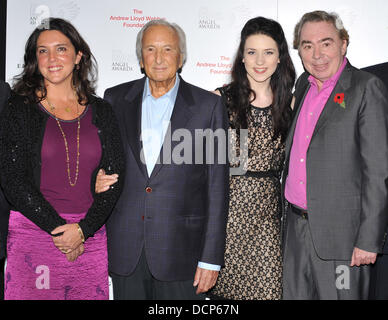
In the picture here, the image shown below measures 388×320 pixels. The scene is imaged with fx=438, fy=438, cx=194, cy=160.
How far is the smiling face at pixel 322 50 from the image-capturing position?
8.98 ft

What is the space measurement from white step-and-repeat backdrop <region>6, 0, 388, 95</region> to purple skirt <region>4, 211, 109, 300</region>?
1828 millimetres

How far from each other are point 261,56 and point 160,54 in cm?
68

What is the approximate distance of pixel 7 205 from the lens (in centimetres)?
259

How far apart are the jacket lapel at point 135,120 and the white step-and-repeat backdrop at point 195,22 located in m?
1.28

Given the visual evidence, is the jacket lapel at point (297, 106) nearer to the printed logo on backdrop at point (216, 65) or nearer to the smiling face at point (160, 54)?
the smiling face at point (160, 54)

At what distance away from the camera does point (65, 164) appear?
243 cm

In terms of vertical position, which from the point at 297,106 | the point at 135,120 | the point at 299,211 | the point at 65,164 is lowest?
the point at 299,211

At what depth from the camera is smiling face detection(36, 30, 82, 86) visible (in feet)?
8.25

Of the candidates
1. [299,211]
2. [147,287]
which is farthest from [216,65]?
[147,287]

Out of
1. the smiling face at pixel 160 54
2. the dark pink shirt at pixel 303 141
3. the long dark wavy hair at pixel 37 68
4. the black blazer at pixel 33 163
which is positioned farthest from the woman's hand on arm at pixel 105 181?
the dark pink shirt at pixel 303 141

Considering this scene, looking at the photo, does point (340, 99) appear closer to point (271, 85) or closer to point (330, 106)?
point (330, 106)
